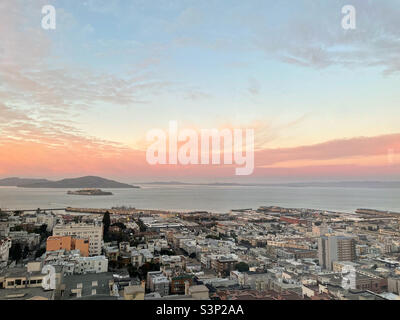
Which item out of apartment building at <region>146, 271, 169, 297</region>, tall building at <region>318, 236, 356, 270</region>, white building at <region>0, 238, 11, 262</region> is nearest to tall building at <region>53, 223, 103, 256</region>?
white building at <region>0, 238, 11, 262</region>

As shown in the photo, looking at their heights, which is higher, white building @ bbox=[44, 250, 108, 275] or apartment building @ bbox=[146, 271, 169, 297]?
white building @ bbox=[44, 250, 108, 275]

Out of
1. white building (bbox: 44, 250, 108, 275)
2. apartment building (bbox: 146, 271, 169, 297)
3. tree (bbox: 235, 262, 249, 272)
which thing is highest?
white building (bbox: 44, 250, 108, 275)

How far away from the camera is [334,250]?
4.28 metres

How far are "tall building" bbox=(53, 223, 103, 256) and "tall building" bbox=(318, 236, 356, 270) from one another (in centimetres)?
362

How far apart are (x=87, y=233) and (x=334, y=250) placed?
14.3 ft

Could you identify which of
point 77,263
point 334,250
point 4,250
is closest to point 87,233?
point 4,250

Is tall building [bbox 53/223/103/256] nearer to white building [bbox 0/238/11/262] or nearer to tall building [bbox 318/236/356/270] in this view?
white building [bbox 0/238/11/262]

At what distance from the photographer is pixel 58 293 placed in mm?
1875

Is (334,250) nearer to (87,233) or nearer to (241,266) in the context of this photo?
(241,266)

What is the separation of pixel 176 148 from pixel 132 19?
3.50ft

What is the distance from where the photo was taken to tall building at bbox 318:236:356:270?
388 centimetres

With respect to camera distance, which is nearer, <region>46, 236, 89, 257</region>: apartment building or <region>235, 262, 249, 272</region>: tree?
<region>235, 262, 249, 272</region>: tree
